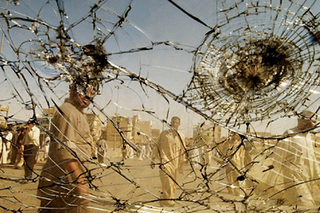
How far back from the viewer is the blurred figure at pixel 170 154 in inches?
48.7

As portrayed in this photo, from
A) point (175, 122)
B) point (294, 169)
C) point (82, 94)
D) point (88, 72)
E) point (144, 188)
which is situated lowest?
point (144, 188)

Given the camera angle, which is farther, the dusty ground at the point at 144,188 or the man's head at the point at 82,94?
the dusty ground at the point at 144,188

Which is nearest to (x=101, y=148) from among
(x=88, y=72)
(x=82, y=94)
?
(x=82, y=94)

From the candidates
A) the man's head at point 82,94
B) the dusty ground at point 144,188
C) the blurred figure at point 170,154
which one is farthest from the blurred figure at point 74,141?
the blurred figure at point 170,154

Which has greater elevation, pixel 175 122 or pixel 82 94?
pixel 82 94

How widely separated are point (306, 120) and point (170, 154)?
2.88 ft

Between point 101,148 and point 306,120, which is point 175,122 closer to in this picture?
point 101,148

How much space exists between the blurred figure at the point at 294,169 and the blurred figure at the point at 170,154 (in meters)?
0.62

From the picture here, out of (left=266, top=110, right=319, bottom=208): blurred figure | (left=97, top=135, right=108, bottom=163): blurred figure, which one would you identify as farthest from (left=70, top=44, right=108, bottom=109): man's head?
(left=266, top=110, right=319, bottom=208): blurred figure

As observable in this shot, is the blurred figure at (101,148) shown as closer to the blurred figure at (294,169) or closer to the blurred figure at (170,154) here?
the blurred figure at (170,154)

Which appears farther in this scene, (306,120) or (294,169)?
(294,169)

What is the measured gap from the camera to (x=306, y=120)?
4.41 ft

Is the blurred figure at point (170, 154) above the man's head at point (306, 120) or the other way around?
the other way around

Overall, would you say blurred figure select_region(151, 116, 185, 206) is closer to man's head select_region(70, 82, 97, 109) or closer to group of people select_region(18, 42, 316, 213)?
group of people select_region(18, 42, 316, 213)
